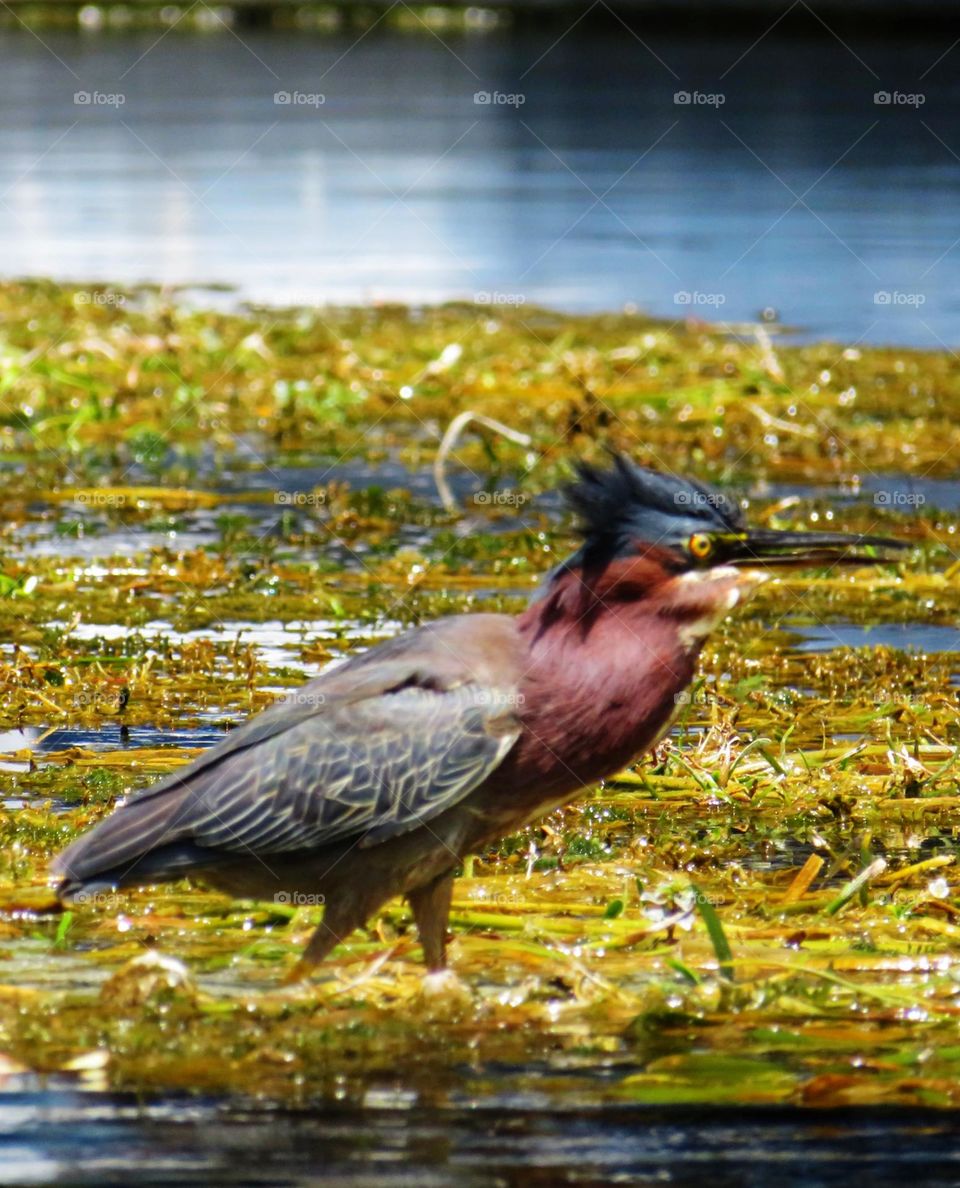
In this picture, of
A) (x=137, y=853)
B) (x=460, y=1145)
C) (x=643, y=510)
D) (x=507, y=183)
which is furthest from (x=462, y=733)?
(x=507, y=183)

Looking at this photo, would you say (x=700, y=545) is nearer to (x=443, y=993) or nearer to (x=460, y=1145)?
(x=443, y=993)

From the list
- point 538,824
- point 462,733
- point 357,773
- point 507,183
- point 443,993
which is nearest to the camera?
point 462,733

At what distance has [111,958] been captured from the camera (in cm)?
536

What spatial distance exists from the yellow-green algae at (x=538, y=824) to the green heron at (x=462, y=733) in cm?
28

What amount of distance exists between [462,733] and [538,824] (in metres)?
1.53

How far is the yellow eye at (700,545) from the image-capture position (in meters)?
4.95

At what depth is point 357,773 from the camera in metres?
4.99

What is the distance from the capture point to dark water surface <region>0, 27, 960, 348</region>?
2033cm

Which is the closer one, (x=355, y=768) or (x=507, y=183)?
(x=355, y=768)

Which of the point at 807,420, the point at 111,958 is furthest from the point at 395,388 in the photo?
the point at 111,958

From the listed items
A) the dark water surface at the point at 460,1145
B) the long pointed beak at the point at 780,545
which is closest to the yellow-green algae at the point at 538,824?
the dark water surface at the point at 460,1145

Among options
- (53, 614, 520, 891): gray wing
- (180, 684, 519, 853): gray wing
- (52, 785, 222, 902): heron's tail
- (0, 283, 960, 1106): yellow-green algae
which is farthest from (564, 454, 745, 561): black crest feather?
(52, 785, 222, 902): heron's tail

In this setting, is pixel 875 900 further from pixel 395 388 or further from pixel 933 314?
pixel 933 314

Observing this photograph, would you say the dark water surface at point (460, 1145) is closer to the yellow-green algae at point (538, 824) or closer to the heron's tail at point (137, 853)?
the yellow-green algae at point (538, 824)
